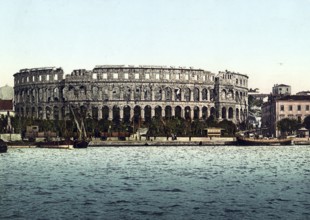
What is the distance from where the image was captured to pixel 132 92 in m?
148

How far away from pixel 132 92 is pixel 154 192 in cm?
11290

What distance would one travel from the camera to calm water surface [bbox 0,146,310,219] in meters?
28.7

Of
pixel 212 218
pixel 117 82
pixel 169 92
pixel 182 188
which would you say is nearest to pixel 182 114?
pixel 169 92

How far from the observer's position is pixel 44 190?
3659 centimetres

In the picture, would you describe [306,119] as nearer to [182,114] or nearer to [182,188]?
[182,114]

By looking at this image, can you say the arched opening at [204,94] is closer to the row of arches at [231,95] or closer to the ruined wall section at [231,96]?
the ruined wall section at [231,96]

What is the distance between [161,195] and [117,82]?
114131 millimetres

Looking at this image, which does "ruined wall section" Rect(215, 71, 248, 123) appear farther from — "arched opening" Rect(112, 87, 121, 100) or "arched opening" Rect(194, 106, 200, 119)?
"arched opening" Rect(112, 87, 121, 100)

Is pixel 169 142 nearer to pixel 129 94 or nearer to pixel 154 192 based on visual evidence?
pixel 129 94

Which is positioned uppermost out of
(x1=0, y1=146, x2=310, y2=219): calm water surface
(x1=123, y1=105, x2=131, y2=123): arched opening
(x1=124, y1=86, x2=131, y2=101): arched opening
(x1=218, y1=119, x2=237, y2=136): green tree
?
(x1=124, y1=86, x2=131, y2=101): arched opening

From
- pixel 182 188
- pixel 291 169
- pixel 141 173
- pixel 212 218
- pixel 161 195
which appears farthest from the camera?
pixel 291 169

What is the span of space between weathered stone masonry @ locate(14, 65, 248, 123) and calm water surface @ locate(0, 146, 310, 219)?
9359cm

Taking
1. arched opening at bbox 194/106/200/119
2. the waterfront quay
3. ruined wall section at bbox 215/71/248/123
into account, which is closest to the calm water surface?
the waterfront quay

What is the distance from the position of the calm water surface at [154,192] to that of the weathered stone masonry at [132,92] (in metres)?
93.6
